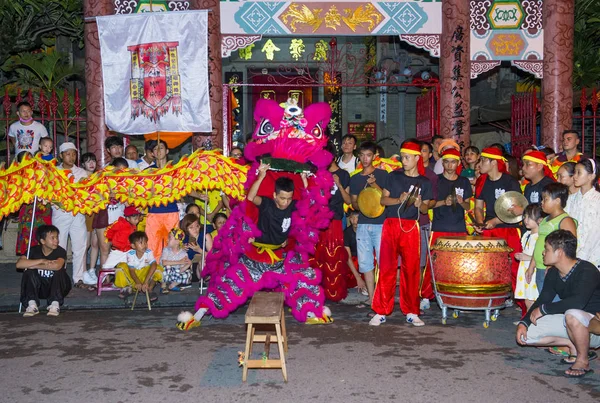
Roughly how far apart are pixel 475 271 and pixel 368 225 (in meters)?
1.45

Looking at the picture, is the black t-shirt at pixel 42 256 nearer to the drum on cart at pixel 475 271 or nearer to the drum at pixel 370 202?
the drum at pixel 370 202

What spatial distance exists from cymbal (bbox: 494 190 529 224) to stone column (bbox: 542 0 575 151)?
4.72 m

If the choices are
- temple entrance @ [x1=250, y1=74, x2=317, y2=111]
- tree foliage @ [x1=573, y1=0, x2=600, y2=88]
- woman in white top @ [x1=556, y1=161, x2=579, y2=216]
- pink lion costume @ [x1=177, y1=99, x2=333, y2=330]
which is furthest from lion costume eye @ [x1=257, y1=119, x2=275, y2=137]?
temple entrance @ [x1=250, y1=74, x2=317, y2=111]

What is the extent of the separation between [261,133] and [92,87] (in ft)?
16.4

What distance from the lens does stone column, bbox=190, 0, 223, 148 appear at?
1119cm

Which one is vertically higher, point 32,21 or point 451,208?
point 32,21

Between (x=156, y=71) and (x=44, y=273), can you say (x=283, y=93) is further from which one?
(x=44, y=273)

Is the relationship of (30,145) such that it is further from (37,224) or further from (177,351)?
(177,351)

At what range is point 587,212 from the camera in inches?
271

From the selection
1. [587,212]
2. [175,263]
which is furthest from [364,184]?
[175,263]

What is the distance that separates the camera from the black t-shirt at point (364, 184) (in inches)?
315

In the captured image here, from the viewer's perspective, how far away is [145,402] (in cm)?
501

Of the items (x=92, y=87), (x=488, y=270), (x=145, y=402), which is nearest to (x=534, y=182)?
(x=488, y=270)

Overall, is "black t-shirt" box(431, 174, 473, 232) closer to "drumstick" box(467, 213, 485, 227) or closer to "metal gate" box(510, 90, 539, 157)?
"drumstick" box(467, 213, 485, 227)
